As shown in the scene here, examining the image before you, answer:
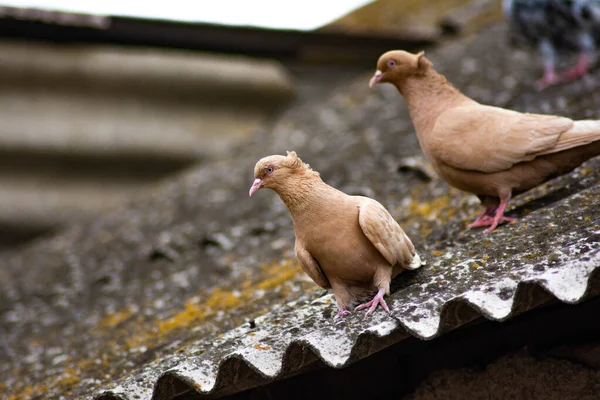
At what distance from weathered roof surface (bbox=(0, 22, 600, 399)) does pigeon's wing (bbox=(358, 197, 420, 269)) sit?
14cm

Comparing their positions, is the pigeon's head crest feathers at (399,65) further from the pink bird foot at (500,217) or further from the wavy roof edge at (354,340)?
the wavy roof edge at (354,340)

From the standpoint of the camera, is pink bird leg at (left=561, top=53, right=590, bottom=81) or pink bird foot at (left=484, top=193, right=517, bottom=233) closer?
pink bird foot at (left=484, top=193, right=517, bottom=233)

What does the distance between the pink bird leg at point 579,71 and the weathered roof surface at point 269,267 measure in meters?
0.26

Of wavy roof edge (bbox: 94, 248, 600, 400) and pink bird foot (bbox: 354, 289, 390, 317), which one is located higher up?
pink bird foot (bbox: 354, 289, 390, 317)

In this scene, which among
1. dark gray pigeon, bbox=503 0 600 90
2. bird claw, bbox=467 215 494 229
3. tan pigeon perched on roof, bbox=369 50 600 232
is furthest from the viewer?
dark gray pigeon, bbox=503 0 600 90

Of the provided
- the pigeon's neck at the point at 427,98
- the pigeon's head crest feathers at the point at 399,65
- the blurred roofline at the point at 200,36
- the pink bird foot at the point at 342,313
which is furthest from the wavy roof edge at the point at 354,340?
the blurred roofline at the point at 200,36

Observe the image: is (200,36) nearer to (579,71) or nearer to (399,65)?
(579,71)

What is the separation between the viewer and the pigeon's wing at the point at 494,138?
3.25m

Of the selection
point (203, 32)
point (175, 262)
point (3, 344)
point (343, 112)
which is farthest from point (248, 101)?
point (3, 344)

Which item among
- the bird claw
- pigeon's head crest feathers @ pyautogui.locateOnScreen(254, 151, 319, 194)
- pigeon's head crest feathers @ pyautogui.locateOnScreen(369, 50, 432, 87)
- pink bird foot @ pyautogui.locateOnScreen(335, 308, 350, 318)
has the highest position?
pigeon's head crest feathers @ pyautogui.locateOnScreen(369, 50, 432, 87)

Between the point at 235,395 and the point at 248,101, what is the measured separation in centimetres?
637

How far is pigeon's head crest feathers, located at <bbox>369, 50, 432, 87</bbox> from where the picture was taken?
11.8ft

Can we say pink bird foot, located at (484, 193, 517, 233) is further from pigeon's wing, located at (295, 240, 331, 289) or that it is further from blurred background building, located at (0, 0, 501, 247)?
blurred background building, located at (0, 0, 501, 247)

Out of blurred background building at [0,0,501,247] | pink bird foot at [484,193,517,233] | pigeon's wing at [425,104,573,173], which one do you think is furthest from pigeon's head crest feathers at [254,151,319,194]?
blurred background building at [0,0,501,247]
